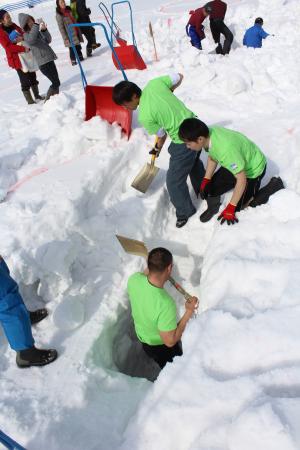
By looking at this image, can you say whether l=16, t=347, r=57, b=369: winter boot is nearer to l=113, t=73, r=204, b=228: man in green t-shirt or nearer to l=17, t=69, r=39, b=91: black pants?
l=113, t=73, r=204, b=228: man in green t-shirt

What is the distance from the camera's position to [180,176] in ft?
13.2

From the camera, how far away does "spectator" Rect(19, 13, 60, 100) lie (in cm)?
602

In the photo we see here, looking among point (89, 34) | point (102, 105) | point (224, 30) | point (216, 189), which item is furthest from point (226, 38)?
point (216, 189)

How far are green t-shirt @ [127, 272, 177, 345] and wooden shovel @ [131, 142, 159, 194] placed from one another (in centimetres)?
190

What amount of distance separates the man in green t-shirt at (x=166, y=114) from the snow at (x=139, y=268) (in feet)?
1.66

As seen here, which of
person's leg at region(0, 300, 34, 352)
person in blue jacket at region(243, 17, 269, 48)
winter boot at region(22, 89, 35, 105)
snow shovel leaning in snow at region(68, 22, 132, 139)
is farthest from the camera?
person in blue jacket at region(243, 17, 269, 48)

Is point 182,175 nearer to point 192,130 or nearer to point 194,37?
point 192,130

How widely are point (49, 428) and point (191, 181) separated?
9.70 ft

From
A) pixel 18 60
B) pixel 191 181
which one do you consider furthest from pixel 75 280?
pixel 18 60

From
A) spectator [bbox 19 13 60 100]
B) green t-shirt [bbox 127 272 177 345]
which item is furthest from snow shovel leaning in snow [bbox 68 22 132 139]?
green t-shirt [bbox 127 272 177 345]

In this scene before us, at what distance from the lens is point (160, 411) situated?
2154 millimetres

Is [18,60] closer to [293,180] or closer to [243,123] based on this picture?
[243,123]

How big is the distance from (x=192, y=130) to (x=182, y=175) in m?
0.77

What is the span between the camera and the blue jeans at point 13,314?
2.58 meters
